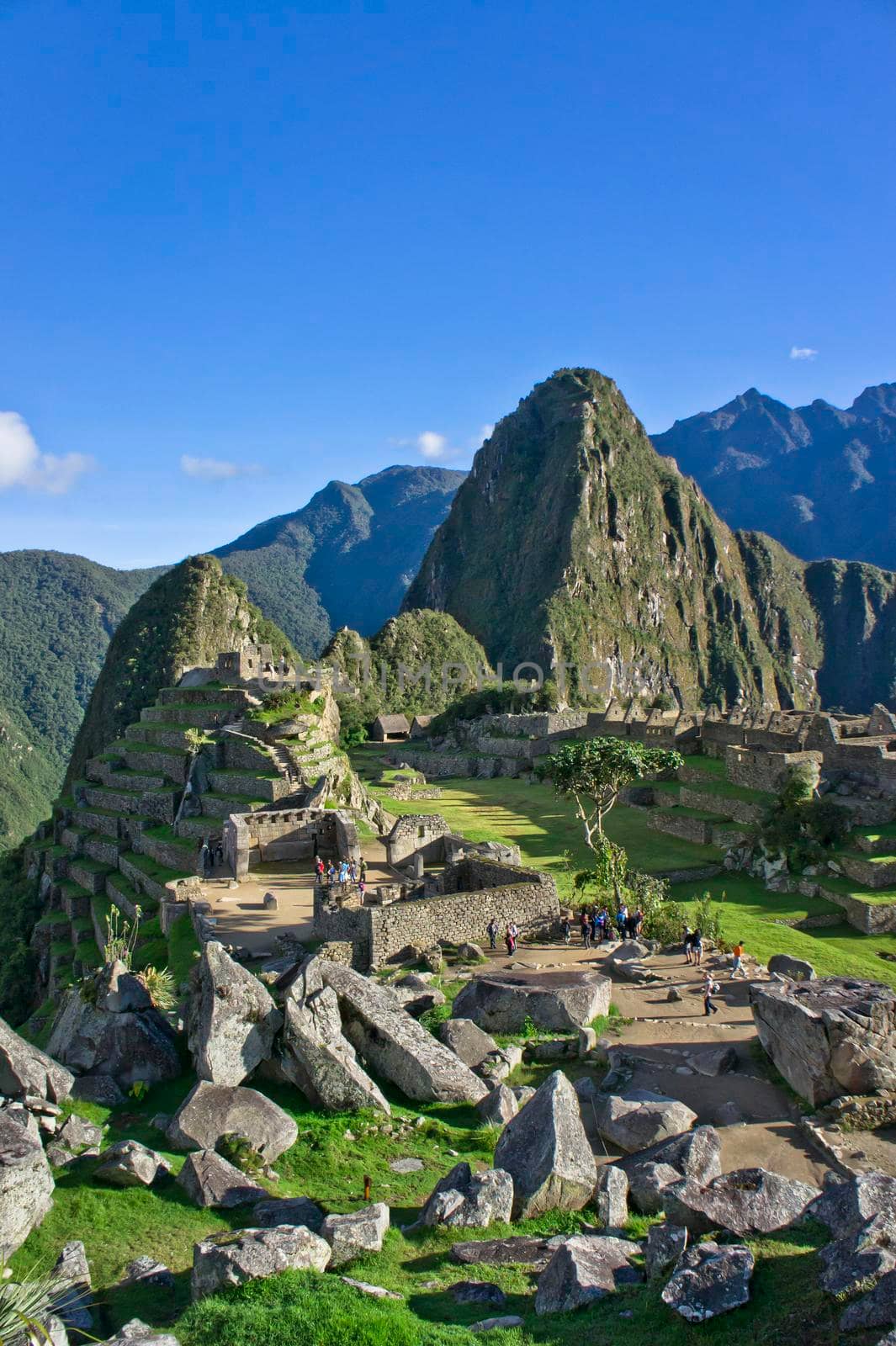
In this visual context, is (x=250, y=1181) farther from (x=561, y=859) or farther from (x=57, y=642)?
(x=57, y=642)

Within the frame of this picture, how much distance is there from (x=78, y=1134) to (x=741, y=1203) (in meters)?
6.73

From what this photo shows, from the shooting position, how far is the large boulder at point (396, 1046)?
38.3 feet

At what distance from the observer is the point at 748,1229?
8.14 metres

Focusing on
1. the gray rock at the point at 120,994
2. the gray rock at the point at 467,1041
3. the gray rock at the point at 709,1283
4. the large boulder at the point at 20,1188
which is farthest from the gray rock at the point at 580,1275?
the gray rock at the point at 120,994

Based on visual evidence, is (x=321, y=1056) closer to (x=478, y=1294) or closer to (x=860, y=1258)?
(x=478, y=1294)

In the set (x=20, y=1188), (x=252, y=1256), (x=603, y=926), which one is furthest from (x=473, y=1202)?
(x=603, y=926)

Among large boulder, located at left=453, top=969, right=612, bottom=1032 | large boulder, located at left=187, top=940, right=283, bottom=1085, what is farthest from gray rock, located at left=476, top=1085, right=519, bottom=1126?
large boulder, located at left=187, top=940, right=283, bottom=1085

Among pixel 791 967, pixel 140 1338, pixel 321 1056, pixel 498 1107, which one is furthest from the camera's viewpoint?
pixel 791 967

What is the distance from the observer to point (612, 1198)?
29.3 feet

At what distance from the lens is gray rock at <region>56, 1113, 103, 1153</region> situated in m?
9.64

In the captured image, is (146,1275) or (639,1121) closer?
(146,1275)

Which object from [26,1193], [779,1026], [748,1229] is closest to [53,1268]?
[26,1193]

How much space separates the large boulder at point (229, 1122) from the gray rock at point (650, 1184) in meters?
3.69

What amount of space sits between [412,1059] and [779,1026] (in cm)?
513
